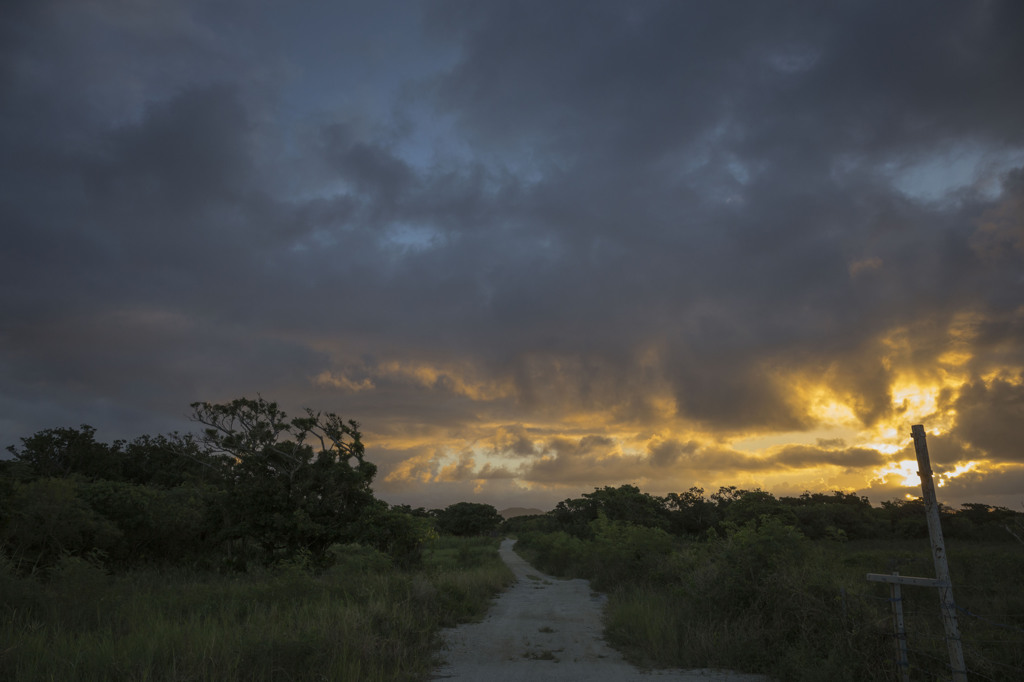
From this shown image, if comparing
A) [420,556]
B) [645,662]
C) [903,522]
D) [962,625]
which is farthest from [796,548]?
[903,522]

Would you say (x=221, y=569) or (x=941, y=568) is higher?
(x=941, y=568)

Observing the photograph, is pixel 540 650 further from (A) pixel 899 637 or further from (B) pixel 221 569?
(B) pixel 221 569

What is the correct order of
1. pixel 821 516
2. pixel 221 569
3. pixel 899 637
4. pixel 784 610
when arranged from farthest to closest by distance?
pixel 821 516, pixel 221 569, pixel 784 610, pixel 899 637

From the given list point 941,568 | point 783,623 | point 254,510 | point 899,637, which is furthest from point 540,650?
point 254,510

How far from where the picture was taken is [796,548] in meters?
12.1

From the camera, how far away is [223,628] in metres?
9.34

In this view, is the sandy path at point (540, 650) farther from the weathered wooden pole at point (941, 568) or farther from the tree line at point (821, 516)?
the tree line at point (821, 516)

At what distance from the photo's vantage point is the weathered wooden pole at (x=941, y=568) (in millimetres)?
7031

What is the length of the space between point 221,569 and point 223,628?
15707 millimetres

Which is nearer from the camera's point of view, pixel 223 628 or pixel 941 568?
pixel 941 568

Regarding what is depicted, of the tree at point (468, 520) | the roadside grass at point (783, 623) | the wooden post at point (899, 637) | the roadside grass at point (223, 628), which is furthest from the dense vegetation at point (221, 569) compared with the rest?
the tree at point (468, 520)

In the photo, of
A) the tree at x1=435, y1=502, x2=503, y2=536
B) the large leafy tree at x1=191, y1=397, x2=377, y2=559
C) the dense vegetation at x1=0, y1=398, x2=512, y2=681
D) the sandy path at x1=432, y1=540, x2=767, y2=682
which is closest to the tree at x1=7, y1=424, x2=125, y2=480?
the dense vegetation at x1=0, y1=398, x2=512, y2=681

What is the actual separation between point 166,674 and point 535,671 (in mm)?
5775

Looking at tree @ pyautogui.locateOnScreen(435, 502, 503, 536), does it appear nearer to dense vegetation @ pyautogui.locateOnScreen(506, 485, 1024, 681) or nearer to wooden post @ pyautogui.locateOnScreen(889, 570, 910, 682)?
dense vegetation @ pyautogui.locateOnScreen(506, 485, 1024, 681)
